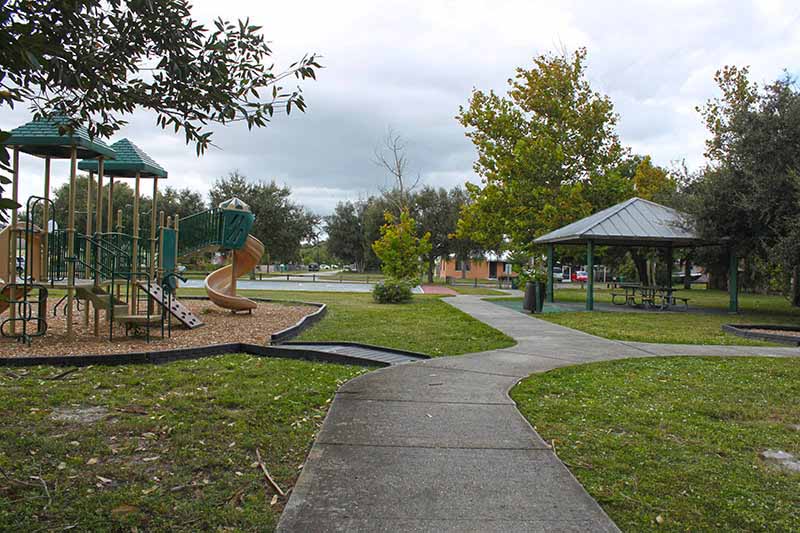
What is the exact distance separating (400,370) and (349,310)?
10073mm

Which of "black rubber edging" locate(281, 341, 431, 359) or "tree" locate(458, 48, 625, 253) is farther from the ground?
"tree" locate(458, 48, 625, 253)

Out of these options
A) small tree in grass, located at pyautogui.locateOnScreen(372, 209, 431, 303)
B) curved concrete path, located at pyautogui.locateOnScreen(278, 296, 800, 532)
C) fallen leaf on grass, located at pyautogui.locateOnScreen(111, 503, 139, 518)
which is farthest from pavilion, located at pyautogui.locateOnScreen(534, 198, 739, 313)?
fallen leaf on grass, located at pyautogui.locateOnScreen(111, 503, 139, 518)

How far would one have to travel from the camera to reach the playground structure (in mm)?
9234

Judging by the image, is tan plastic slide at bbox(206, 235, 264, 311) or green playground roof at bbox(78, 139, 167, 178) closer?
green playground roof at bbox(78, 139, 167, 178)

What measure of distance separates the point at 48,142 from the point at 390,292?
14.5 metres

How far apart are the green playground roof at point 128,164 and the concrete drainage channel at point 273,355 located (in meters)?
4.59

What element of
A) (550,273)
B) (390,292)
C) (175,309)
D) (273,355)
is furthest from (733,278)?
(175,309)

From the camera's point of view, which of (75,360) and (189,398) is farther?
(75,360)

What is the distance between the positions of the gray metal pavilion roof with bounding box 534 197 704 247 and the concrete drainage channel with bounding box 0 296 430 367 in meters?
11.3

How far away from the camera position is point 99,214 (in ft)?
33.6

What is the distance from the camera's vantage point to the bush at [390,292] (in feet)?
73.1

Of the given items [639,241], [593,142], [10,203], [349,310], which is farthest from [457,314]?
[10,203]

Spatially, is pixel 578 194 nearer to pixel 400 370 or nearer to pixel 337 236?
pixel 400 370

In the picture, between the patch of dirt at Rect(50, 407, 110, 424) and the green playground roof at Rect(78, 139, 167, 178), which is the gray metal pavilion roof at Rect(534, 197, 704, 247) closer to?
the green playground roof at Rect(78, 139, 167, 178)
